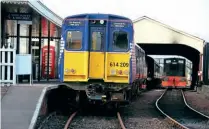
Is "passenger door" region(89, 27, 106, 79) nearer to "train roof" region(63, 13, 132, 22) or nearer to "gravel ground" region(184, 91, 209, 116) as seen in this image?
"train roof" region(63, 13, 132, 22)

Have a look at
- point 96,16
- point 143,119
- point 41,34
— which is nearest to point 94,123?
point 143,119

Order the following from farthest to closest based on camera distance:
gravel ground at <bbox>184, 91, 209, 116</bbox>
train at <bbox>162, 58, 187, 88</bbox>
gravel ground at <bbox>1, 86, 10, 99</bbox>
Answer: train at <bbox>162, 58, 187, 88</bbox> → gravel ground at <bbox>184, 91, 209, 116</bbox> → gravel ground at <bbox>1, 86, 10, 99</bbox>

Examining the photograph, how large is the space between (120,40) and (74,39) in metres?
1.63

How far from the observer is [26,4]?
15.1 m

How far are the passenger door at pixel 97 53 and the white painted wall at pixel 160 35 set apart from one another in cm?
2084

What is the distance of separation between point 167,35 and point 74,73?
22.3 metres

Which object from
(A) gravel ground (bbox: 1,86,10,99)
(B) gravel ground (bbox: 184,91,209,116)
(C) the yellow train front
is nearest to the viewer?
(A) gravel ground (bbox: 1,86,10,99)

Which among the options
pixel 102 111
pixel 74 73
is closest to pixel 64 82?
pixel 74 73

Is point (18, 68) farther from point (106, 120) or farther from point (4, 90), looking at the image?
point (106, 120)

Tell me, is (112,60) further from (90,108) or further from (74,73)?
(90,108)

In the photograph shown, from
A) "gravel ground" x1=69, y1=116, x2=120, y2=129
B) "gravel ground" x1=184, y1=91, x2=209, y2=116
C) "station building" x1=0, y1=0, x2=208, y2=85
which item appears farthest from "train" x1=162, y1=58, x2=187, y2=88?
"gravel ground" x1=69, y1=116, x2=120, y2=129

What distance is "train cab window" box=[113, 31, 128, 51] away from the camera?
50.2ft

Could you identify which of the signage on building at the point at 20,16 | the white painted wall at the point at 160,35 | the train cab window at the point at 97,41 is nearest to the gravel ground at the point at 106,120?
the train cab window at the point at 97,41

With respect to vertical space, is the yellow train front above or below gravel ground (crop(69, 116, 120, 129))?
above
